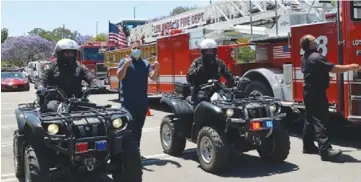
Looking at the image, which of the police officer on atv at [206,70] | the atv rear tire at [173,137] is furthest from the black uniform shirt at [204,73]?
the atv rear tire at [173,137]

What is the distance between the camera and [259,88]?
9.81m

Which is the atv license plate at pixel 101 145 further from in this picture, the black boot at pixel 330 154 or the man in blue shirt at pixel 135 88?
the black boot at pixel 330 154

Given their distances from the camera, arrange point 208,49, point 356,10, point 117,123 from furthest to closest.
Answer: point 356,10 < point 208,49 < point 117,123

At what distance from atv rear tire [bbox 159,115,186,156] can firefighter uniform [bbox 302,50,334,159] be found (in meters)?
1.93

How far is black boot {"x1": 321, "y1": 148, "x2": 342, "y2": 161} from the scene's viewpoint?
689 cm

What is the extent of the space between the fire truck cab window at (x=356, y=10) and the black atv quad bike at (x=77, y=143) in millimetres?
4072

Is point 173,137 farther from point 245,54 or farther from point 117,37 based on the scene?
point 117,37

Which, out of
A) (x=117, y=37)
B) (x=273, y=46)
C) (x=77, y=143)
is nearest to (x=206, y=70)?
(x=77, y=143)

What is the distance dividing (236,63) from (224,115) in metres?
4.82

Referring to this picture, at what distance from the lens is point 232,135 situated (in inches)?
257

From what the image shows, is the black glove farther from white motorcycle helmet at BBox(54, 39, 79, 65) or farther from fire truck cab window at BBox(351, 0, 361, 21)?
fire truck cab window at BBox(351, 0, 361, 21)

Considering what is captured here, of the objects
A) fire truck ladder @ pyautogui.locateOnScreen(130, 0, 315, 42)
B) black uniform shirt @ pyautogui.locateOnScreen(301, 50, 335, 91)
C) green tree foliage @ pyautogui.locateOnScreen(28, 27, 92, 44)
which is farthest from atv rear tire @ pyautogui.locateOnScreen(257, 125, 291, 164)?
green tree foliage @ pyautogui.locateOnScreen(28, 27, 92, 44)

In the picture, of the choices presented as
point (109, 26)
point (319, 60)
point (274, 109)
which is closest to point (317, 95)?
point (319, 60)

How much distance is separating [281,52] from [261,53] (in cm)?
61
